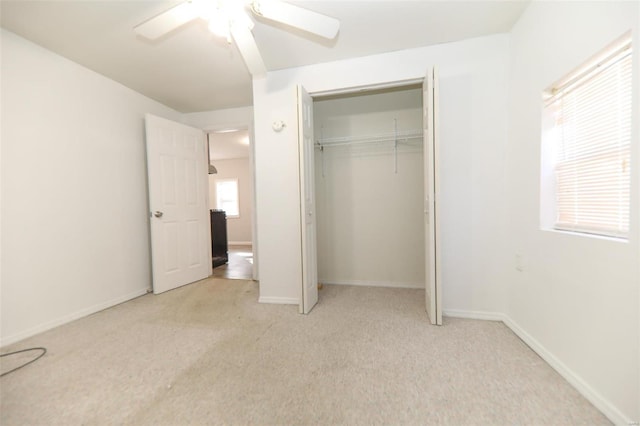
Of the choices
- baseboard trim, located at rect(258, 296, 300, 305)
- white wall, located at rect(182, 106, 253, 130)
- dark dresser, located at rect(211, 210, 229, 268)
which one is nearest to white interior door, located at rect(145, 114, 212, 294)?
white wall, located at rect(182, 106, 253, 130)

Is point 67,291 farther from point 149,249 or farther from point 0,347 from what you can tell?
point 149,249

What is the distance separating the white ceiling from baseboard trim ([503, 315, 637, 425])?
2.30 metres

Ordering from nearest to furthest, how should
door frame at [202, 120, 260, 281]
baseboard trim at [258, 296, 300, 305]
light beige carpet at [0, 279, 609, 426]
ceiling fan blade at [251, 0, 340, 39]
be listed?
light beige carpet at [0, 279, 609, 426] → ceiling fan blade at [251, 0, 340, 39] → baseboard trim at [258, 296, 300, 305] → door frame at [202, 120, 260, 281]

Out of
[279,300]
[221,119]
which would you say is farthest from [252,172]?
[279,300]

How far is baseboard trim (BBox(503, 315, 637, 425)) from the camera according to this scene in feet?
3.61

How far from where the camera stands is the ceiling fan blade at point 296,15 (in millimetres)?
1379

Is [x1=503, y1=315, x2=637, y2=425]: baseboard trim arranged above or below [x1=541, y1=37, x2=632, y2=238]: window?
below

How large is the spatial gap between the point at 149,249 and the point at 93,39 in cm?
217

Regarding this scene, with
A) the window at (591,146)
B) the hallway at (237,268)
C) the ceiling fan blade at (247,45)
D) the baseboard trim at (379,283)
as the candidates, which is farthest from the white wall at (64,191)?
the window at (591,146)

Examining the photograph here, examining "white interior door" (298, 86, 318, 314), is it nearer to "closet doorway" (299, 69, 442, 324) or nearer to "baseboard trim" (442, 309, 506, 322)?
"closet doorway" (299, 69, 442, 324)

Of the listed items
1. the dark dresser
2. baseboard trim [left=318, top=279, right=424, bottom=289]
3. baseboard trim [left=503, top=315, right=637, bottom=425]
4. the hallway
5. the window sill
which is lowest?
the hallway

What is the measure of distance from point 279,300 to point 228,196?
5.31m

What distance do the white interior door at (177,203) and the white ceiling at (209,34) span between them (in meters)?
0.70

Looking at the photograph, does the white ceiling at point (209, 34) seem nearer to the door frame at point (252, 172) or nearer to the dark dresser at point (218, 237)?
the door frame at point (252, 172)
